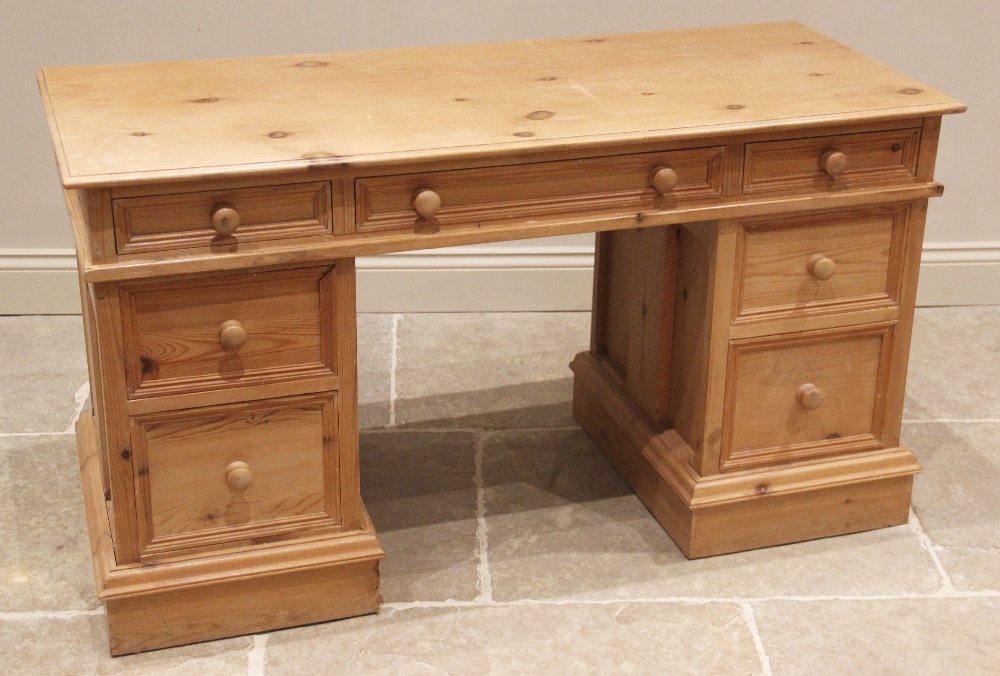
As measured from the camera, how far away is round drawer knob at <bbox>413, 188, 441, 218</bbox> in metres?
2.15

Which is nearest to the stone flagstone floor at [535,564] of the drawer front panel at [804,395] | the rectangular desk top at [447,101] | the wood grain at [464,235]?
the drawer front panel at [804,395]

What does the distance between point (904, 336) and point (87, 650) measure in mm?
1627

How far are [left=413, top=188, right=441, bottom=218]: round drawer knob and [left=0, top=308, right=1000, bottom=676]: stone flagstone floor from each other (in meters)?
0.77

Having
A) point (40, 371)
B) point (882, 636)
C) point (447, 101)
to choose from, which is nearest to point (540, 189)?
point (447, 101)

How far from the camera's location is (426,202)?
215 centimetres

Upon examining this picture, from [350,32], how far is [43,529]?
1.46 m

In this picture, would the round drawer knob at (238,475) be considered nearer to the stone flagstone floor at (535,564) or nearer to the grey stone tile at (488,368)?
the stone flagstone floor at (535,564)

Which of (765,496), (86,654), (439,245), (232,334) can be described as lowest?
(86,654)

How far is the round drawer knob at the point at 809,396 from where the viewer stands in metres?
2.56

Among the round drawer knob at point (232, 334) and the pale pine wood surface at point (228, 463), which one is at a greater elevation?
the round drawer knob at point (232, 334)

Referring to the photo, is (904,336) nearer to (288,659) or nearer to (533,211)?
(533,211)

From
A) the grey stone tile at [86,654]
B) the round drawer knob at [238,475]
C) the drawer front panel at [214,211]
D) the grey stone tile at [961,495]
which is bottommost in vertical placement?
the grey stone tile at [86,654]

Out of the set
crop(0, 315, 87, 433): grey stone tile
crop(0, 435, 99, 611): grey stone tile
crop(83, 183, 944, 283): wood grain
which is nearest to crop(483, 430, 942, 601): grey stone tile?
crop(83, 183, 944, 283): wood grain

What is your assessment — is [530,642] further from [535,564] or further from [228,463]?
[228,463]
